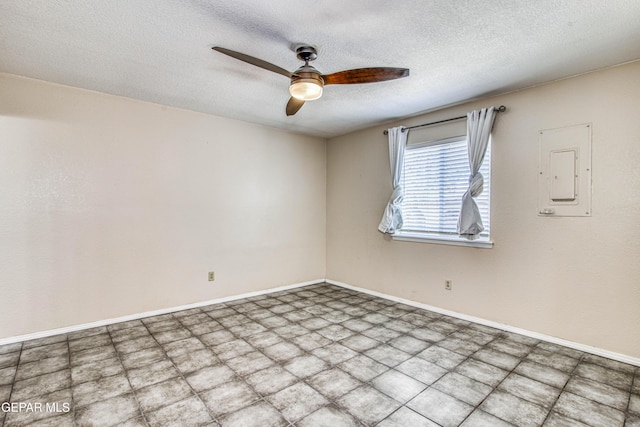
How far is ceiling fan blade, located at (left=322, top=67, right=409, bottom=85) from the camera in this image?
7.08ft

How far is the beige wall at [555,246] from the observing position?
2596mm

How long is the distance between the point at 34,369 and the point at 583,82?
5295mm

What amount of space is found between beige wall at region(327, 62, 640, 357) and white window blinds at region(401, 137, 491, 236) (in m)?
0.18

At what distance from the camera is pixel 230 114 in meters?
4.06

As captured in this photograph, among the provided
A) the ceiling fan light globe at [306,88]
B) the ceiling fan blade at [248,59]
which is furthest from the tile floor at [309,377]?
the ceiling fan blade at [248,59]

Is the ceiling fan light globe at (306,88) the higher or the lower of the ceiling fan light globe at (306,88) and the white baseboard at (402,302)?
the higher

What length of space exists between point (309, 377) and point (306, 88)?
2197 mm

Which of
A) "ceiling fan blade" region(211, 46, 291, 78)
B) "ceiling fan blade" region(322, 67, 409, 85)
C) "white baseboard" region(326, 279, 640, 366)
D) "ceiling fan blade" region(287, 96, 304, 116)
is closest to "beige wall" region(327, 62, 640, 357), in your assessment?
"white baseboard" region(326, 279, 640, 366)

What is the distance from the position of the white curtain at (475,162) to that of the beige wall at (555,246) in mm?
144

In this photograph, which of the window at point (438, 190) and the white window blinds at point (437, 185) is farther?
the white window blinds at point (437, 185)

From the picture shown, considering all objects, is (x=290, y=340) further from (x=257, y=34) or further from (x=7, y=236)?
(x=7, y=236)

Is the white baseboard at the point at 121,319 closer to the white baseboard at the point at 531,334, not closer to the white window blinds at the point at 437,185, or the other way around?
the white baseboard at the point at 531,334

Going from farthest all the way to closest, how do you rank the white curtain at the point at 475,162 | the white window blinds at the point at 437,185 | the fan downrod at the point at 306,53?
the white window blinds at the point at 437,185, the white curtain at the point at 475,162, the fan downrod at the point at 306,53

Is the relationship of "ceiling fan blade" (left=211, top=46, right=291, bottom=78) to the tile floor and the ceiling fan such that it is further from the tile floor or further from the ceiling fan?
the tile floor
